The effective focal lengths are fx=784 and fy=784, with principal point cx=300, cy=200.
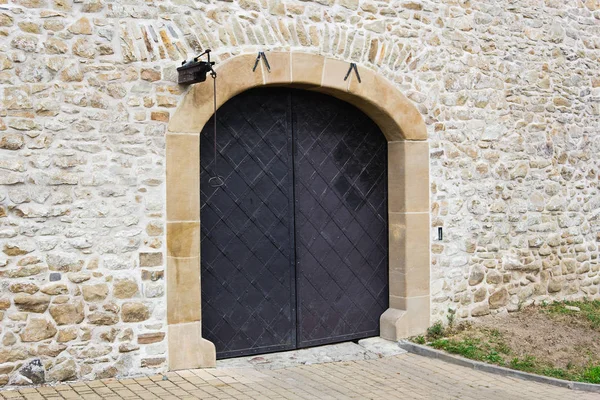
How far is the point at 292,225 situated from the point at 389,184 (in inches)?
49.1

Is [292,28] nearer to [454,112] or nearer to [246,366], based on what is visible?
[454,112]

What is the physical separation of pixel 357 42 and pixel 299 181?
144 centimetres

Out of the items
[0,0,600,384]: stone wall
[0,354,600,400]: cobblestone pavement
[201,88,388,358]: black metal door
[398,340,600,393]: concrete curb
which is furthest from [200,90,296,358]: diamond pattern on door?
[398,340,600,393]: concrete curb

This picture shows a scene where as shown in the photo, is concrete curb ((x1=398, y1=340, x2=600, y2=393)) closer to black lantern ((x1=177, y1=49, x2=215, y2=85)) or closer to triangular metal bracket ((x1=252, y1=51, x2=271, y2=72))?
triangular metal bracket ((x1=252, y1=51, x2=271, y2=72))

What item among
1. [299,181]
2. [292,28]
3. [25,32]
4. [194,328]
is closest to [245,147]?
[299,181]

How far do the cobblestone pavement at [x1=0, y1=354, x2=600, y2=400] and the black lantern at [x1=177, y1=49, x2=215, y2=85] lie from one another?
7.91 ft

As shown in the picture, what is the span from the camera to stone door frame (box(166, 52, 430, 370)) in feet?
21.3

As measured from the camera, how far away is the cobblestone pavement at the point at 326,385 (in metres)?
5.92

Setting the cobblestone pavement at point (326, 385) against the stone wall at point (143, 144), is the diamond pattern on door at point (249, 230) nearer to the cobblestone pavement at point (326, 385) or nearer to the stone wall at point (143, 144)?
the cobblestone pavement at point (326, 385)

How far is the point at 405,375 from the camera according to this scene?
6.88 m

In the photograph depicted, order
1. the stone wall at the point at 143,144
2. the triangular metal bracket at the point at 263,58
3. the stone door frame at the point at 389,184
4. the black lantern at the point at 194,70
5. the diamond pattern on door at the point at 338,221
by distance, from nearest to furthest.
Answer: the stone wall at the point at 143,144
the black lantern at the point at 194,70
the stone door frame at the point at 389,184
the triangular metal bracket at the point at 263,58
the diamond pattern on door at the point at 338,221

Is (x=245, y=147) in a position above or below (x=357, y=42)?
below

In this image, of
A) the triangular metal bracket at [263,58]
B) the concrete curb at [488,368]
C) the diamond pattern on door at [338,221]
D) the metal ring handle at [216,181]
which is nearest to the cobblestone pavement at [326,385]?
the concrete curb at [488,368]

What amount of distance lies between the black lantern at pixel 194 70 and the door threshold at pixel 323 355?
2.46 metres
